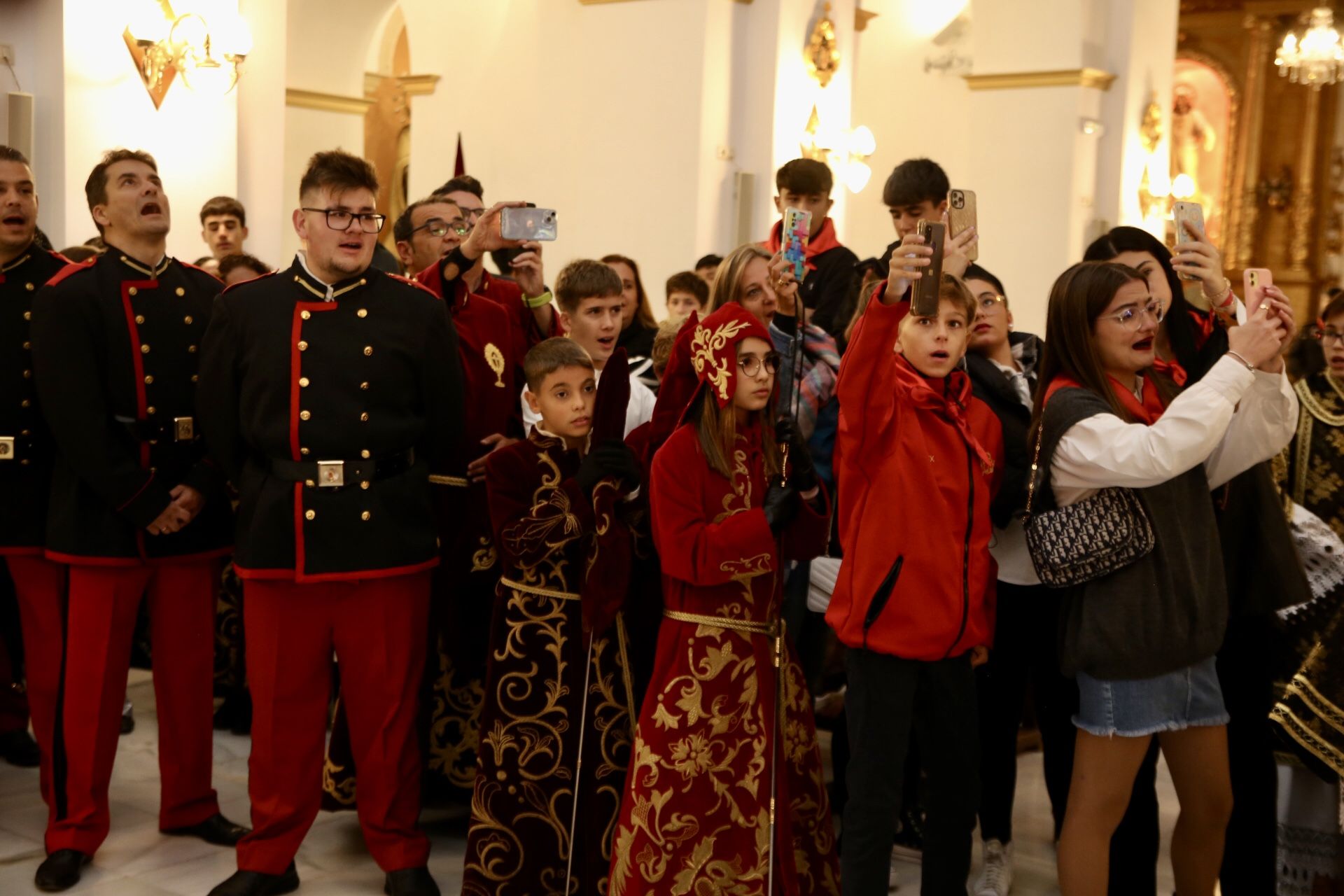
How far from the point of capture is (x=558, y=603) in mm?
3893

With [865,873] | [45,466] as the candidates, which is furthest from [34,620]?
[865,873]

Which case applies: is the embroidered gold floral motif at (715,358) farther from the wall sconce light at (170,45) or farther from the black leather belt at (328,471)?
the wall sconce light at (170,45)

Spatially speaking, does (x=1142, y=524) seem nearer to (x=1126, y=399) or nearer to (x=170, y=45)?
(x=1126, y=399)

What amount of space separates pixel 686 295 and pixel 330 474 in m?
2.64

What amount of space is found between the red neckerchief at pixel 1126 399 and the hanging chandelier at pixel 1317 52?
41.0 ft

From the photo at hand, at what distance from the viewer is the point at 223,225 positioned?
699cm

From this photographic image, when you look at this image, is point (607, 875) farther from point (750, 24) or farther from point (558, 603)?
point (750, 24)

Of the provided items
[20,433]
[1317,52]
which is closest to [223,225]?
[20,433]

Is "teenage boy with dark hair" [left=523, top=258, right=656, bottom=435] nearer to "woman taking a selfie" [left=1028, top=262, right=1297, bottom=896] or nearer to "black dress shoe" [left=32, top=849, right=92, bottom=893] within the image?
"woman taking a selfie" [left=1028, top=262, right=1297, bottom=896]

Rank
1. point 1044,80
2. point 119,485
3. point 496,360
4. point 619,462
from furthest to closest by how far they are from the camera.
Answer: point 1044,80, point 496,360, point 119,485, point 619,462

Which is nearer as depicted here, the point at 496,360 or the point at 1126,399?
the point at 1126,399

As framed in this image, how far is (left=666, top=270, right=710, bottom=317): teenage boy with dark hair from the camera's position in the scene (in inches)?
244

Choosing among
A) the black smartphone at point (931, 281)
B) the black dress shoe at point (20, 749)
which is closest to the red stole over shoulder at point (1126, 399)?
the black smartphone at point (931, 281)

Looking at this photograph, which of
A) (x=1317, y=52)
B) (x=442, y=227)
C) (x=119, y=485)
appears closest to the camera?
(x=119, y=485)
